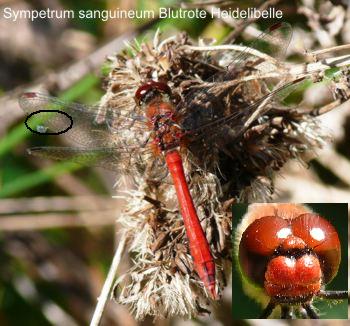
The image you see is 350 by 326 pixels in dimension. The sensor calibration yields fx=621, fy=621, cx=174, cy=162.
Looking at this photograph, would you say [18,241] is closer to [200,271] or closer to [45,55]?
[45,55]

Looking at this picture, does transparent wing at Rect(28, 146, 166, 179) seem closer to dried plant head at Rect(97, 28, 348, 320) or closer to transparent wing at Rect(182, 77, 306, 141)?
dried plant head at Rect(97, 28, 348, 320)

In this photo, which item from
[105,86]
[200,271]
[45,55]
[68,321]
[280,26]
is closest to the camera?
[200,271]

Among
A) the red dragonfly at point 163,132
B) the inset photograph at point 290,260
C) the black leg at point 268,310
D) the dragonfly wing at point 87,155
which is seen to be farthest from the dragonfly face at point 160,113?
the black leg at point 268,310

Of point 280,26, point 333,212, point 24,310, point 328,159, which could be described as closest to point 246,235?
point 333,212

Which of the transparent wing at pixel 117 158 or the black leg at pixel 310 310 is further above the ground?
the transparent wing at pixel 117 158

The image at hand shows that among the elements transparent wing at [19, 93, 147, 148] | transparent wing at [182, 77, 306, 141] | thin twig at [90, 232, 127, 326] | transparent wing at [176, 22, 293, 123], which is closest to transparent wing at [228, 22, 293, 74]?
transparent wing at [176, 22, 293, 123]

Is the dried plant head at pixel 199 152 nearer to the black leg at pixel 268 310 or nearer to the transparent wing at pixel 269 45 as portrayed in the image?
the transparent wing at pixel 269 45
